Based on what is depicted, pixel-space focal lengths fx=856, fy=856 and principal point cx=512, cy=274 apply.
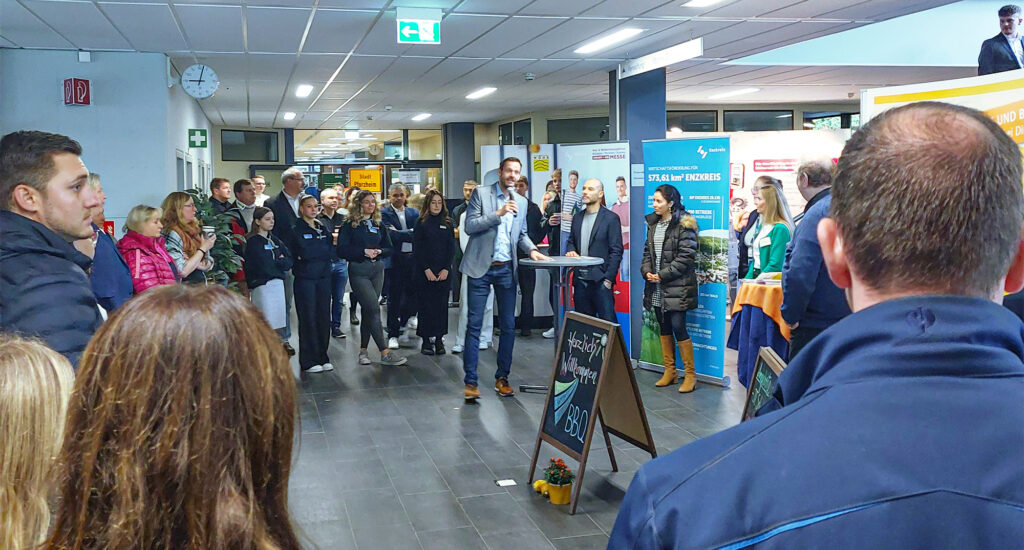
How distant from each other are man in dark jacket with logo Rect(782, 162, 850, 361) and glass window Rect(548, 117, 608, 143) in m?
11.6

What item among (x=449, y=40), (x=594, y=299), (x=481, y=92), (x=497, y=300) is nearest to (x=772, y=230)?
(x=594, y=299)

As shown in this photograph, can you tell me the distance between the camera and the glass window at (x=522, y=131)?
51.7 ft

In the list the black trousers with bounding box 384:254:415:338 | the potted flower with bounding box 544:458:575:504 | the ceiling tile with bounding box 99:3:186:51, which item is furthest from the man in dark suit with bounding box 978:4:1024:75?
the ceiling tile with bounding box 99:3:186:51

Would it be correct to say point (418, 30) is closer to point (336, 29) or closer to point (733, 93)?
point (336, 29)

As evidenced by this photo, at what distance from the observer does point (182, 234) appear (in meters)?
5.78

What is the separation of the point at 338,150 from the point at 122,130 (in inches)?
834

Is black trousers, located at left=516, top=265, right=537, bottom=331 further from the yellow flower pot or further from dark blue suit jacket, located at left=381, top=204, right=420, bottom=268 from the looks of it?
the yellow flower pot

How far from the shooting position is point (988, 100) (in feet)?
11.9

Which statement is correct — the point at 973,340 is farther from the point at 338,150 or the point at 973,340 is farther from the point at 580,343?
the point at 338,150

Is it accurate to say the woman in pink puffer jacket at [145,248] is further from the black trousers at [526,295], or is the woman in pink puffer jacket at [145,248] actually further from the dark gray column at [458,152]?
the dark gray column at [458,152]

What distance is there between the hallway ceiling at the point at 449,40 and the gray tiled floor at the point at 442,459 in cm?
286

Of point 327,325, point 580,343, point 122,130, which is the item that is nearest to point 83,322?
point 580,343

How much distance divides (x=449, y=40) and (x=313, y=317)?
9.13 feet

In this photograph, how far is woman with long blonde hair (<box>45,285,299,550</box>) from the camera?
0.93 m
